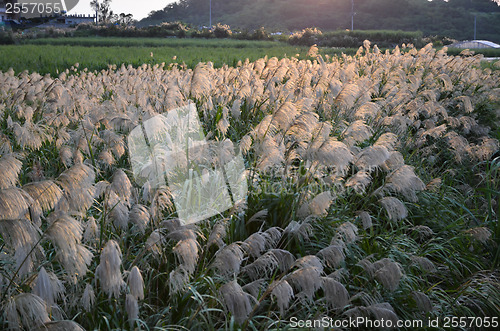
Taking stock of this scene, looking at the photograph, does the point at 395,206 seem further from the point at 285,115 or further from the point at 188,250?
the point at 188,250

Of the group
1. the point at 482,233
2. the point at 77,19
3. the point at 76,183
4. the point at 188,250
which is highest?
the point at 77,19

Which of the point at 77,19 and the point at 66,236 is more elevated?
the point at 77,19

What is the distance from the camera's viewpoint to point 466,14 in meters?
96.6

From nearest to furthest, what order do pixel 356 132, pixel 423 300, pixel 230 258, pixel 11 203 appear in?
pixel 11 203 < pixel 230 258 < pixel 423 300 < pixel 356 132

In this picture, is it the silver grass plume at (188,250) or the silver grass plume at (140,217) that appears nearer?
the silver grass plume at (188,250)

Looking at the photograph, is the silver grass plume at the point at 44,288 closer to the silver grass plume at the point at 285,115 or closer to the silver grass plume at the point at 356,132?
the silver grass plume at the point at 285,115

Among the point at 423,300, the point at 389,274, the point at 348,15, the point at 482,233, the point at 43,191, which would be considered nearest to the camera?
the point at 43,191

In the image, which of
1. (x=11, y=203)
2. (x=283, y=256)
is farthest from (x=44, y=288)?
(x=283, y=256)

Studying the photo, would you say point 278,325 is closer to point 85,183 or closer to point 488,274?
point 85,183

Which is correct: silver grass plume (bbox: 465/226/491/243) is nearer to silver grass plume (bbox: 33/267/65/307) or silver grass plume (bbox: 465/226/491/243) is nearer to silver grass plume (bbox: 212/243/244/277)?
silver grass plume (bbox: 212/243/244/277)

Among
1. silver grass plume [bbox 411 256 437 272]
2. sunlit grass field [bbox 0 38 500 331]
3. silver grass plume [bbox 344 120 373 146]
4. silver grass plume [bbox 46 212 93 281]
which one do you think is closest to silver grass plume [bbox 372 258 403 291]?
sunlit grass field [bbox 0 38 500 331]

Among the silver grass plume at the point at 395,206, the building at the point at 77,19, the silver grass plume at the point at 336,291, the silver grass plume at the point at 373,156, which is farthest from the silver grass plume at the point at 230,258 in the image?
the building at the point at 77,19

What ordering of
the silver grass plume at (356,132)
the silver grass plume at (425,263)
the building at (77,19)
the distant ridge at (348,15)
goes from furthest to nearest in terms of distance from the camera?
the distant ridge at (348,15) → the building at (77,19) → the silver grass plume at (356,132) → the silver grass plume at (425,263)

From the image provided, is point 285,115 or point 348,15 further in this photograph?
point 348,15
